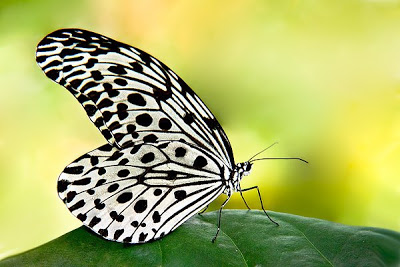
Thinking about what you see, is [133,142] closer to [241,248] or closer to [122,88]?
[122,88]

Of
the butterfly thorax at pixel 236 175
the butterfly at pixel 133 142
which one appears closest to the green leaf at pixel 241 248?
the butterfly at pixel 133 142

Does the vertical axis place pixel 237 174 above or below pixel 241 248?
above

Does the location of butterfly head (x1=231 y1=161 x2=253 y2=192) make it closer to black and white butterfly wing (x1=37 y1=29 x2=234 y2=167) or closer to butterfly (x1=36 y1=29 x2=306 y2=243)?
butterfly (x1=36 y1=29 x2=306 y2=243)

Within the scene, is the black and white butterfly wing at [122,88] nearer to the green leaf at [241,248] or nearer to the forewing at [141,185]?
the forewing at [141,185]

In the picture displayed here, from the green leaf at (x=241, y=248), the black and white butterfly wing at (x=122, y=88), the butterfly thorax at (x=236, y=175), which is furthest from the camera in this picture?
the butterfly thorax at (x=236, y=175)

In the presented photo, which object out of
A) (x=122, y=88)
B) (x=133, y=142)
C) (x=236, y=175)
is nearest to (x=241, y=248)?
(x=236, y=175)

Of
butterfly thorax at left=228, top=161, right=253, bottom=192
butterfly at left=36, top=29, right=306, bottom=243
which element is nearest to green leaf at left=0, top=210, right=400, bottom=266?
butterfly at left=36, top=29, right=306, bottom=243

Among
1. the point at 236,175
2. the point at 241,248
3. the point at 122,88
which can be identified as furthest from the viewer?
the point at 236,175

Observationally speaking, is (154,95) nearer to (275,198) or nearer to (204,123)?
(204,123)
